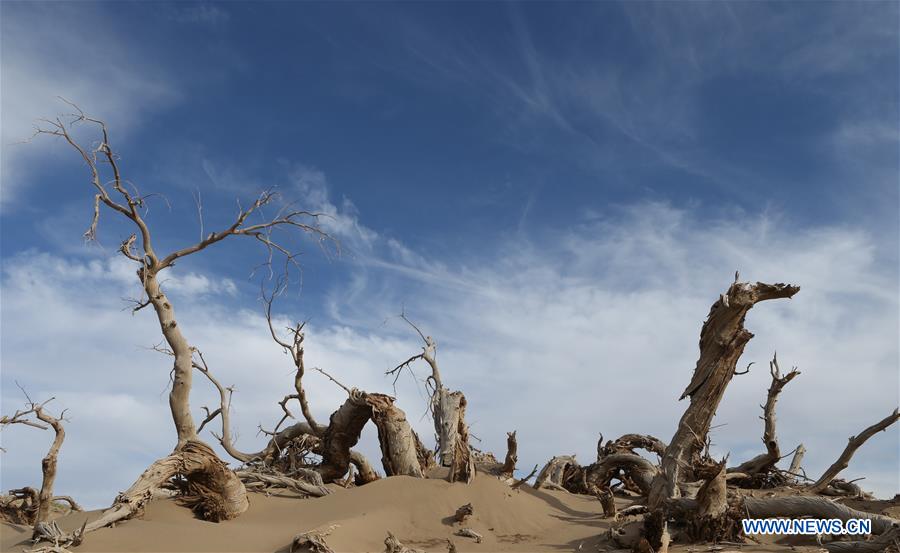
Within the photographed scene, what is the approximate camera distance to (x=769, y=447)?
37.2 feet

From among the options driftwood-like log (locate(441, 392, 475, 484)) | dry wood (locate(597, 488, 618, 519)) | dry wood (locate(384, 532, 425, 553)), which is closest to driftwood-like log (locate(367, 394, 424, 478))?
driftwood-like log (locate(441, 392, 475, 484))

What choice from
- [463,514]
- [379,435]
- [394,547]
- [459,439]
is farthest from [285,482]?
[394,547]

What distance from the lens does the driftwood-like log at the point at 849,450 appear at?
9.43 m

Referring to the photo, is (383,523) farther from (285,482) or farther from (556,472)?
(556,472)

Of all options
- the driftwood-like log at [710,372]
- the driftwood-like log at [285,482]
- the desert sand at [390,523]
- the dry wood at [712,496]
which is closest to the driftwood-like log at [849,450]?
the desert sand at [390,523]

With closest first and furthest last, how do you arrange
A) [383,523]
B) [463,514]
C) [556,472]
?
[383,523]
[463,514]
[556,472]

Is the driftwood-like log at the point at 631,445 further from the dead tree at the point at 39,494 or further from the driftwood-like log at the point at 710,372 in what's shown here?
the dead tree at the point at 39,494

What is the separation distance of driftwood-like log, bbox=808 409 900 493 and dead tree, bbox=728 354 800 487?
102 centimetres

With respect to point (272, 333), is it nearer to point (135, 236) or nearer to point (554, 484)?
point (135, 236)

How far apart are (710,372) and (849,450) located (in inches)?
107

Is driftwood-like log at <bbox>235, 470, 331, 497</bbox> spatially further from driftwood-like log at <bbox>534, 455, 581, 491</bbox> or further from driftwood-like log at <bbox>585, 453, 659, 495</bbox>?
driftwood-like log at <bbox>585, 453, 659, 495</bbox>

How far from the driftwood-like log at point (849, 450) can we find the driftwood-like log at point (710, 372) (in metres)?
2.35

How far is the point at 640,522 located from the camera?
7.91 metres

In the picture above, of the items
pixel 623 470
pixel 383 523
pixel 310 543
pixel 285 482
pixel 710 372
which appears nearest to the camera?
pixel 310 543
